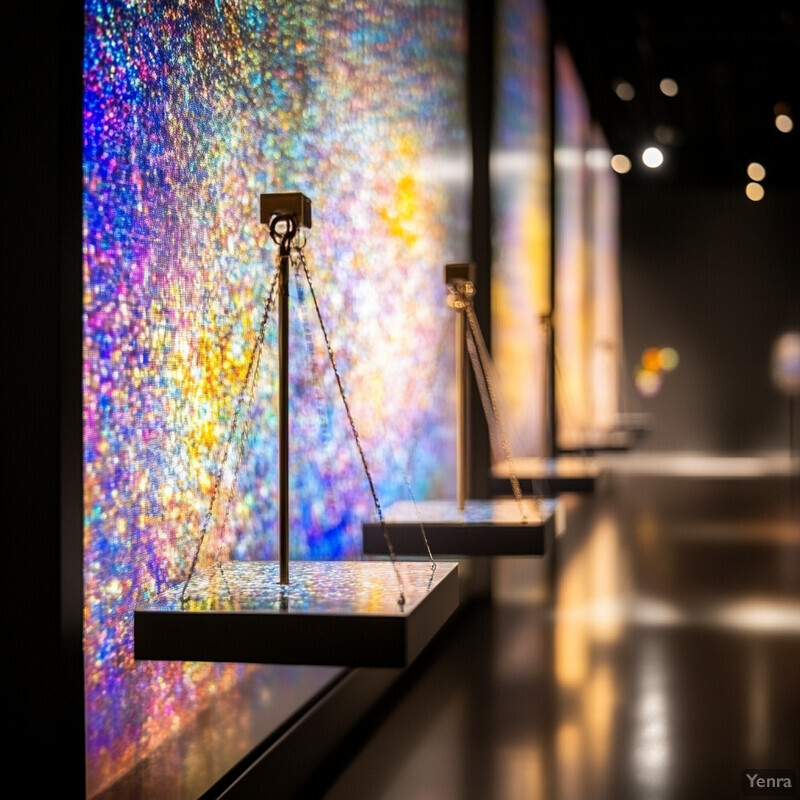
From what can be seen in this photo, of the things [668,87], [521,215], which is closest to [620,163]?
[668,87]

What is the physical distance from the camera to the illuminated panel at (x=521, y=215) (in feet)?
24.4

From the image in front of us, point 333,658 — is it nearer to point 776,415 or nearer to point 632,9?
point 632,9

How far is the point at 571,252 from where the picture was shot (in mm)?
11727

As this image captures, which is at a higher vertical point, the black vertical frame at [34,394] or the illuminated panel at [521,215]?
the illuminated panel at [521,215]

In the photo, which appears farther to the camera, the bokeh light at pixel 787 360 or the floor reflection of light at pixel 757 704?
the bokeh light at pixel 787 360

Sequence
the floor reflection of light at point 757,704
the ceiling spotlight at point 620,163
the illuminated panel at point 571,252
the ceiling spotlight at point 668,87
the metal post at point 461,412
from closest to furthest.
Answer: the metal post at point 461,412 < the floor reflection of light at point 757,704 < the illuminated panel at point 571,252 < the ceiling spotlight at point 668,87 < the ceiling spotlight at point 620,163

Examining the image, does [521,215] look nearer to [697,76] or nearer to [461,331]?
[461,331]

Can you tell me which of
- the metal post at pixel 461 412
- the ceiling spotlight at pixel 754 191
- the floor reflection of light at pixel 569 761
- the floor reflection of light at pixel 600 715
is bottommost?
the floor reflection of light at pixel 569 761

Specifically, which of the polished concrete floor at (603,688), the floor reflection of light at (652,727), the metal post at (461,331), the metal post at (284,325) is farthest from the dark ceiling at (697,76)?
the metal post at (284,325)

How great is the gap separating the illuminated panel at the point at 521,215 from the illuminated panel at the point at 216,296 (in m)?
2.31

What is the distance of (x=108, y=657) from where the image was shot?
7.95 feet

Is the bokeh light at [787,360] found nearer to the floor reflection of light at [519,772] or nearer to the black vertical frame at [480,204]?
the black vertical frame at [480,204]

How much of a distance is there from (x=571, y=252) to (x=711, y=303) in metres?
7.14

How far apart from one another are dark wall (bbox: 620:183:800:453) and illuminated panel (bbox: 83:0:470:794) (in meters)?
13.6
